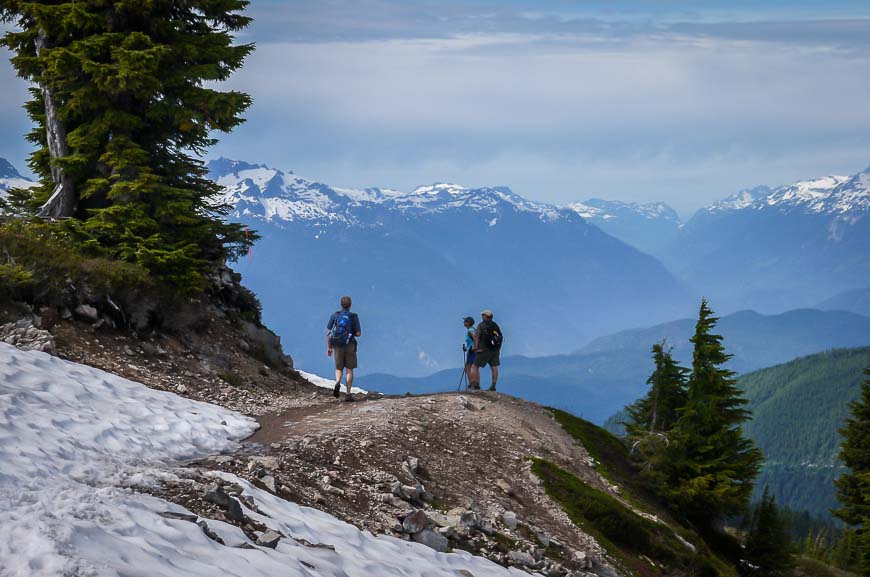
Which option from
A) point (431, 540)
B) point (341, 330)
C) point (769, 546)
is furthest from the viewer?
point (769, 546)

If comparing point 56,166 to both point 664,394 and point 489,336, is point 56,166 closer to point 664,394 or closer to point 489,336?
point 489,336

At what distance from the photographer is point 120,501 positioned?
9289 mm

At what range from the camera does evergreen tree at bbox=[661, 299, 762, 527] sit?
3069 cm

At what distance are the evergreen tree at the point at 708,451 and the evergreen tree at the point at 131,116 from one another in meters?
20.5

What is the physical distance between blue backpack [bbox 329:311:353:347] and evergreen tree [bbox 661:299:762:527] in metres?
15.4

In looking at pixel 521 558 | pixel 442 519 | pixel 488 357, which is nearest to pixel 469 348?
pixel 488 357

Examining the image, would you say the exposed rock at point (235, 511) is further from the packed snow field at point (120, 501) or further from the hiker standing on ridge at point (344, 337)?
the hiker standing on ridge at point (344, 337)

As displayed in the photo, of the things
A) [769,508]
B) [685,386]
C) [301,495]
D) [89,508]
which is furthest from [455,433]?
[769,508]

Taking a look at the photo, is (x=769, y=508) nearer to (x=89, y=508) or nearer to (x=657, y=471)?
(x=657, y=471)

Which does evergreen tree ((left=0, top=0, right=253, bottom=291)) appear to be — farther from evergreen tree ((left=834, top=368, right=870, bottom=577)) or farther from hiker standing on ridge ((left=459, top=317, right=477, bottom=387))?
evergreen tree ((left=834, top=368, right=870, bottom=577))

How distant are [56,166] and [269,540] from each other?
18.4 meters

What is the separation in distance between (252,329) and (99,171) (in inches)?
289

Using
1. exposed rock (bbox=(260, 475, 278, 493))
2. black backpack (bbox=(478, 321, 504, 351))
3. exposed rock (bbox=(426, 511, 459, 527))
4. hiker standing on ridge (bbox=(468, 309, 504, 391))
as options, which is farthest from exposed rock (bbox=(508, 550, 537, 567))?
black backpack (bbox=(478, 321, 504, 351))

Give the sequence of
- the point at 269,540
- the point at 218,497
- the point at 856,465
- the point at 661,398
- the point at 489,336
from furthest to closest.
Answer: the point at 856,465 → the point at 661,398 → the point at 489,336 → the point at 218,497 → the point at 269,540
